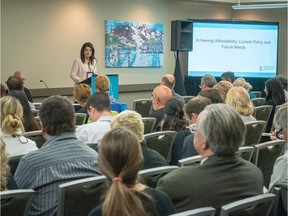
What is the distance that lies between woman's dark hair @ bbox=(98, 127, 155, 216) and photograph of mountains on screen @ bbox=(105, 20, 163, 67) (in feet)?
27.5

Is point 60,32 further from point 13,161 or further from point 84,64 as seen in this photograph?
point 13,161

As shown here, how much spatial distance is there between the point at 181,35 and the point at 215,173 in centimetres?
818

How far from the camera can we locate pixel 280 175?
2.61 m

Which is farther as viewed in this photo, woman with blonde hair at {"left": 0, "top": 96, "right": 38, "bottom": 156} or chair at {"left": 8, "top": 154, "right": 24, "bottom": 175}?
woman with blonde hair at {"left": 0, "top": 96, "right": 38, "bottom": 156}

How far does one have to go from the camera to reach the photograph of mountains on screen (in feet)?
33.8

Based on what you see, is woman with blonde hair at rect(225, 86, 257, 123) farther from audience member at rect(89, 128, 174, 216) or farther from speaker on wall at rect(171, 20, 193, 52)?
speaker on wall at rect(171, 20, 193, 52)

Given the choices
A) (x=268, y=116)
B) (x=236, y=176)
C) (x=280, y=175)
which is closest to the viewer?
(x=236, y=176)

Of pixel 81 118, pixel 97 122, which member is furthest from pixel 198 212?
pixel 81 118

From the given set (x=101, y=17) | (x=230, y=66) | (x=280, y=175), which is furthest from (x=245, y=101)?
(x=230, y=66)

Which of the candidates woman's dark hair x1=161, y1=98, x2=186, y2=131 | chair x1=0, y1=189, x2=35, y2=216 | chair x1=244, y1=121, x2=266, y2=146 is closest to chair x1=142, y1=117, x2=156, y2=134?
woman's dark hair x1=161, y1=98, x2=186, y2=131

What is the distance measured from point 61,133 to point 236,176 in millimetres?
1160

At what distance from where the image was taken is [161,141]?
161 inches

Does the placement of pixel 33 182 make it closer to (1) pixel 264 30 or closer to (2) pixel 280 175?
(2) pixel 280 175

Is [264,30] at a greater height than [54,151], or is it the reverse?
[264,30]
